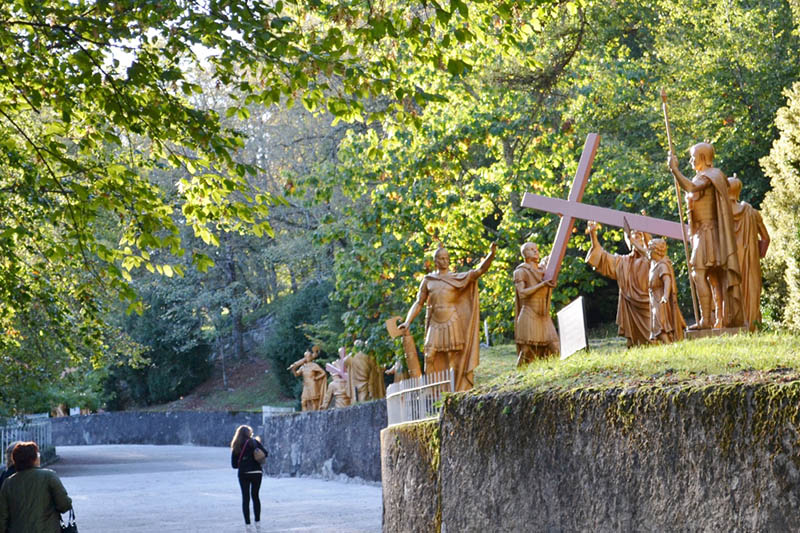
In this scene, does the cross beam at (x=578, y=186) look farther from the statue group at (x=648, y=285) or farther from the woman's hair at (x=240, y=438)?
the woman's hair at (x=240, y=438)

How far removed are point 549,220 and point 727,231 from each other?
38.8ft

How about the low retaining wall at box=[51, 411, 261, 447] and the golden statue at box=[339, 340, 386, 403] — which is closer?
the golden statue at box=[339, 340, 386, 403]

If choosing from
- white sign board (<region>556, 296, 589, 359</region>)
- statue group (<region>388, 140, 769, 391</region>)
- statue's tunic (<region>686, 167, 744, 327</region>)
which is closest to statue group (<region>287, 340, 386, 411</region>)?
statue group (<region>388, 140, 769, 391</region>)

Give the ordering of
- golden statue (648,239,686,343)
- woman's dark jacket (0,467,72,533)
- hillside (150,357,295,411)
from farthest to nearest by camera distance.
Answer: hillside (150,357,295,411), golden statue (648,239,686,343), woman's dark jacket (0,467,72,533)

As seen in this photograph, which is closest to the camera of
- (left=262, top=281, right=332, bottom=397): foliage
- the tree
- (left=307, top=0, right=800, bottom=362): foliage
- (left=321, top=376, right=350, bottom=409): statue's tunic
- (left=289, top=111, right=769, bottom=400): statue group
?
the tree

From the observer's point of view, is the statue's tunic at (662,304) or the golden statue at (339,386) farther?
the golden statue at (339,386)

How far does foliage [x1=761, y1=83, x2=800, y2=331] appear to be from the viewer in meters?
18.5

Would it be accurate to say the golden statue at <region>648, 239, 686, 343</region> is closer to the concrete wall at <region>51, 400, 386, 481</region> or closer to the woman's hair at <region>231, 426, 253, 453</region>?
the woman's hair at <region>231, 426, 253, 453</region>

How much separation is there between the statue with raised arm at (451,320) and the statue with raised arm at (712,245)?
3099 millimetres

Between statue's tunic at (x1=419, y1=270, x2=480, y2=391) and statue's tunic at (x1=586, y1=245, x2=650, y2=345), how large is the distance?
7.88 feet

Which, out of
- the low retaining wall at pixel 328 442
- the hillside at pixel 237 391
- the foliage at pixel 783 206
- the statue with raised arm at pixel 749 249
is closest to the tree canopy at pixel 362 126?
the low retaining wall at pixel 328 442

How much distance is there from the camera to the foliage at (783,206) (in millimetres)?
18516

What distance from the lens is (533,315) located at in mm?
14508

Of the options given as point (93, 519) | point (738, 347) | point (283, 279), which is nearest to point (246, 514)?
point (93, 519)
